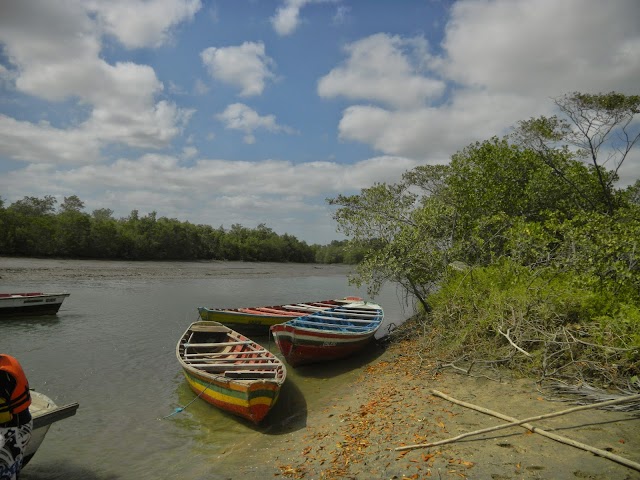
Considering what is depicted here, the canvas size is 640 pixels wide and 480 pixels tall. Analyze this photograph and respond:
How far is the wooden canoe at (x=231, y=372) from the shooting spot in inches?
319

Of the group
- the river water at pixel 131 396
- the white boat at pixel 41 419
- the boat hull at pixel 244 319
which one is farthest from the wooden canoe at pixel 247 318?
the white boat at pixel 41 419

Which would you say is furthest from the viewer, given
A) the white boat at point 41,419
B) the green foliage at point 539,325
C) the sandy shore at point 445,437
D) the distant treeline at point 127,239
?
the distant treeline at point 127,239

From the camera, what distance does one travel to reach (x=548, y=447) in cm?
555

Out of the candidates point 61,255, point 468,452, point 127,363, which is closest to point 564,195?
point 468,452

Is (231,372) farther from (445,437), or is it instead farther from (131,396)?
(445,437)

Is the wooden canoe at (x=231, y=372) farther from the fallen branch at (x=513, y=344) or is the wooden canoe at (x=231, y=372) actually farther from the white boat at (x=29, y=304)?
the white boat at (x=29, y=304)

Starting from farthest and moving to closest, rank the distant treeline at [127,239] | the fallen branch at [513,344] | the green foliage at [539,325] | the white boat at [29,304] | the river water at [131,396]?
the distant treeline at [127,239] → the white boat at [29,304] → the fallen branch at [513,344] → the green foliage at [539,325] → the river water at [131,396]

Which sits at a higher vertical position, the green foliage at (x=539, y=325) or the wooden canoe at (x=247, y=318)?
the green foliage at (x=539, y=325)

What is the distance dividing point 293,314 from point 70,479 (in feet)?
33.6

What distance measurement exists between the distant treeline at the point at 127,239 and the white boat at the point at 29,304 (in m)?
17.2

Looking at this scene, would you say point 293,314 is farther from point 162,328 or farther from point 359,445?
point 359,445

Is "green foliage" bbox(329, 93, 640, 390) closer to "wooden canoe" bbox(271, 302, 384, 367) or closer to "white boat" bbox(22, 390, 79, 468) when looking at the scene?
"wooden canoe" bbox(271, 302, 384, 367)

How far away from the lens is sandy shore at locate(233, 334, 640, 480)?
17.3 feet

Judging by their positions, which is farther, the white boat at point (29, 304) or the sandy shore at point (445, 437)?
the white boat at point (29, 304)
